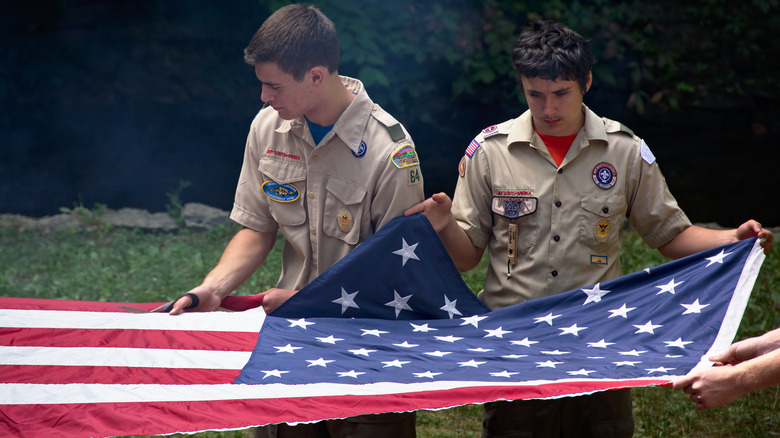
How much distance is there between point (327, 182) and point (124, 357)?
888mm

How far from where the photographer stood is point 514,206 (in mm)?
2703

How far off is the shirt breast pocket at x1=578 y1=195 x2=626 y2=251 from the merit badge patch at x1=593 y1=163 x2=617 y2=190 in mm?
46

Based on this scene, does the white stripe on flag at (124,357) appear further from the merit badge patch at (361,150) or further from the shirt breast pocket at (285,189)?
the merit badge patch at (361,150)

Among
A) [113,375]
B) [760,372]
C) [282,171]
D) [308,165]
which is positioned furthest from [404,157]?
[760,372]

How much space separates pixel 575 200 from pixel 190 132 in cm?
733

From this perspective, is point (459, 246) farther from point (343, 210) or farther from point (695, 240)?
point (695, 240)

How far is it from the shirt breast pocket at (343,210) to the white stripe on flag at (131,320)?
1.33 ft

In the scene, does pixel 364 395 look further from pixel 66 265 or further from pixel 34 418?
pixel 66 265

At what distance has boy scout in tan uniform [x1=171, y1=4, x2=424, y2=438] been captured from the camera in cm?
260

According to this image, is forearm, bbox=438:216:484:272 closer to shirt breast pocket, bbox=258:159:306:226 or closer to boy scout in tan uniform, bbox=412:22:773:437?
boy scout in tan uniform, bbox=412:22:773:437

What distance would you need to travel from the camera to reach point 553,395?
2.06m

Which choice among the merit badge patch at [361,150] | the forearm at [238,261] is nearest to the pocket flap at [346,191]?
the merit badge patch at [361,150]

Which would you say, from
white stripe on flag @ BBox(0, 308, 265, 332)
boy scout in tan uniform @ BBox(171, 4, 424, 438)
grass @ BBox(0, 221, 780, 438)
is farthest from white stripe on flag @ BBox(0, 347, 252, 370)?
grass @ BBox(0, 221, 780, 438)

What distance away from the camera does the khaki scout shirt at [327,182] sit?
265cm
